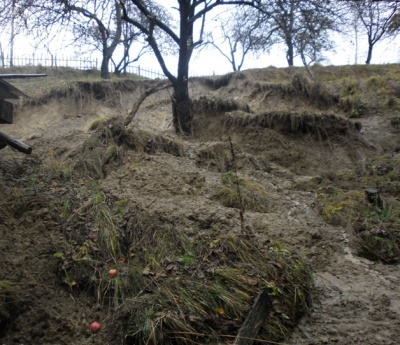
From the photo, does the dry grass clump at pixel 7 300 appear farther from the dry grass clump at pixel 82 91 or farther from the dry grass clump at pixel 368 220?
the dry grass clump at pixel 82 91

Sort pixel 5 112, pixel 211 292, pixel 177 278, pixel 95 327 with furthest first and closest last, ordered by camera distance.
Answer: pixel 5 112, pixel 177 278, pixel 211 292, pixel 95 327

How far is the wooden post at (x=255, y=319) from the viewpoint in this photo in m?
3.84

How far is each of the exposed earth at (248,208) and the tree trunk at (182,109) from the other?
40 cm

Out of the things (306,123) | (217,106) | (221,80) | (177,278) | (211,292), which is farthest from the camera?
(221,80)

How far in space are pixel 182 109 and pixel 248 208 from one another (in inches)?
226

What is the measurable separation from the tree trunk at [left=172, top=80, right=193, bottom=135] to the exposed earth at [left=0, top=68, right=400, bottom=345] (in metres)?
0.40

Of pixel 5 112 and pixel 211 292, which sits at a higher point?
pixel 5 112

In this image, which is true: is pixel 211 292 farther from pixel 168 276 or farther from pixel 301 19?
pixel 301 19

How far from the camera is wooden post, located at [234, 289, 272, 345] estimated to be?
12.6 ft

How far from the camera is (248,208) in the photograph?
22.9 ft

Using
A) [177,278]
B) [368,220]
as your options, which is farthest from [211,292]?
[368,220]

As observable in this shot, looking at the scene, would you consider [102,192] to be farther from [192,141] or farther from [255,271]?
[192,141]

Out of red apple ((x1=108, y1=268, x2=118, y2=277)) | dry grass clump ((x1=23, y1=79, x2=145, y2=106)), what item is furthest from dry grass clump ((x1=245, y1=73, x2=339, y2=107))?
red apple ((x1=108, y1=268, x2=118, y2=277))

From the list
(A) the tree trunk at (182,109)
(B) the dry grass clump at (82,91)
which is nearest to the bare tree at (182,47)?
(A) the tree trunk at (182,109)
